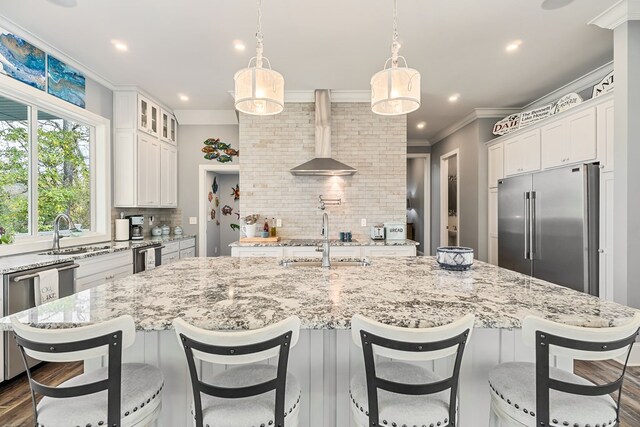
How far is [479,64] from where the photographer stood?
350 cm

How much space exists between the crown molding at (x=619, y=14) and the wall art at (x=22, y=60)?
5.19 metres

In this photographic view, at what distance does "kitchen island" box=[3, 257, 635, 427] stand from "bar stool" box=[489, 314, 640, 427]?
11cm

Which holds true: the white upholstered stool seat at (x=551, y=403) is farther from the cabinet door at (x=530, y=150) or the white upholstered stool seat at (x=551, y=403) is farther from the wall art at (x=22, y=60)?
the wall art at (x=22, y=60)

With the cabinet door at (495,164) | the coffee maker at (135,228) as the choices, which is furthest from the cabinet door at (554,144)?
the coffee maker at (135,228)

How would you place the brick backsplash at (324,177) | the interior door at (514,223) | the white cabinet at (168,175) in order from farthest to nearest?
the white cabinet at (168,175)
the brick backsplash at (324,177)
the interior door at (514,223)

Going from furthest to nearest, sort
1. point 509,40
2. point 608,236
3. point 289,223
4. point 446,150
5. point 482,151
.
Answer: point 446,150 < point 482,151 < point 289,223 < point 509,40 < point 608,236

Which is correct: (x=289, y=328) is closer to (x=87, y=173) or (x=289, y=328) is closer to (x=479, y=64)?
(x=479, y=64)

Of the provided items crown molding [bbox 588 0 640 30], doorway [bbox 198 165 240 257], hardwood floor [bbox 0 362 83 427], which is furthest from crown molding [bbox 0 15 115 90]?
crown molding [bbox 588 0 640 30]

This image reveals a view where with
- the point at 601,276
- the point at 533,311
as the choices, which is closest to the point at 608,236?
the point at 601,276

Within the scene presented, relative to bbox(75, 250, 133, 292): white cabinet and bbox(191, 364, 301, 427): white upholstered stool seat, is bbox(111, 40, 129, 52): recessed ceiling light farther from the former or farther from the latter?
bbox(191, 364, 301, 427): white upholstered stool seat

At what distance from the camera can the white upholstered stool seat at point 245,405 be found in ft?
3.18

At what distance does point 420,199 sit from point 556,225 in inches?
177

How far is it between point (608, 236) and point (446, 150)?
3890 millimetres

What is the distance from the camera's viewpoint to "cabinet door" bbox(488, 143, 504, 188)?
4605 millimetres
